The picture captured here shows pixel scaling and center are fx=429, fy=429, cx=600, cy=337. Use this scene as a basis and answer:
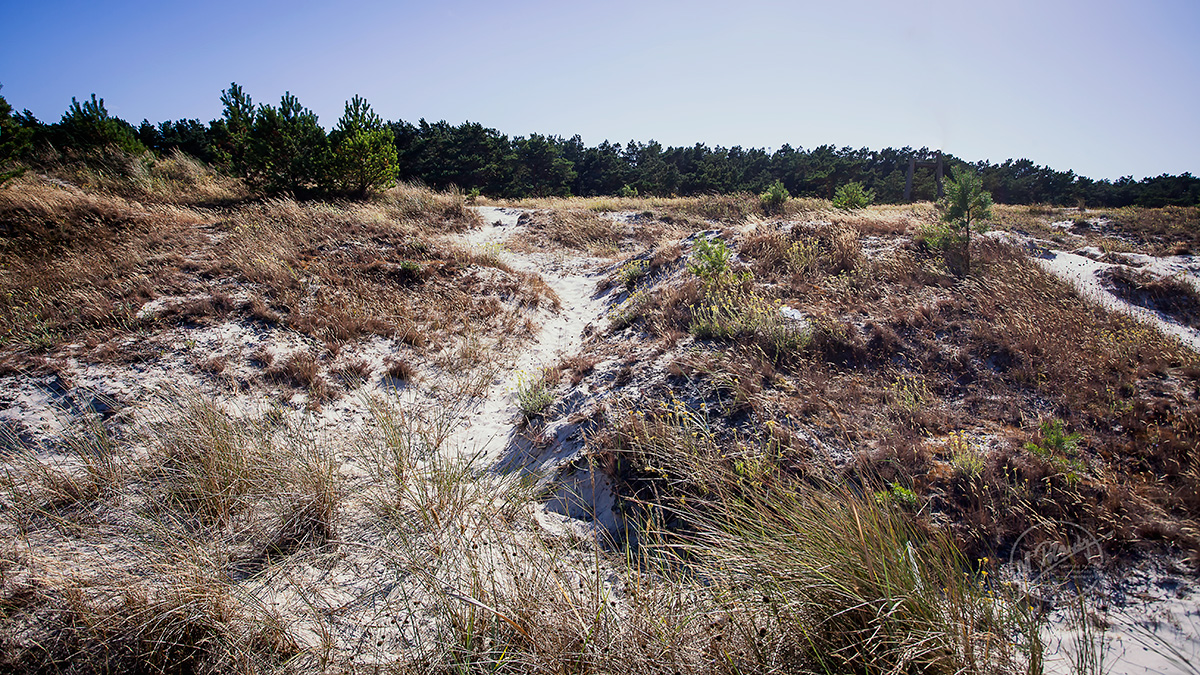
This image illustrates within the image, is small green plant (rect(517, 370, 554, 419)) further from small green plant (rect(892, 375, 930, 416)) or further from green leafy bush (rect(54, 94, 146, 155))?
green leafy bush (rect(54, 94, 146, 155))

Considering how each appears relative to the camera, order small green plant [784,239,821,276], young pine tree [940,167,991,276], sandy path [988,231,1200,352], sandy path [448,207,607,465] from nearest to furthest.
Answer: sandy path [448,207,607,465] < sandy path [988,231,1200,352] < young pine tree [940,167,991,276] < small green plant [784,239,821,276]

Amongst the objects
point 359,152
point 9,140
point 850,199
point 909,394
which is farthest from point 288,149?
point 850,199

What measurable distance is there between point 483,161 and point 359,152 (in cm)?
2140

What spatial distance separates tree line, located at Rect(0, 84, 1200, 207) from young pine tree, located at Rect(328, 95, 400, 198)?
3cm

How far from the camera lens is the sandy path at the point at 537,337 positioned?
5090 mm

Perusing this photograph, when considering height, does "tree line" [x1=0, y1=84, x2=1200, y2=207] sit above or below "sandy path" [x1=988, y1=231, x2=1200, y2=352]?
above

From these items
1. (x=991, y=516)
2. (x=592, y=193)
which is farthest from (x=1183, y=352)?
(x=592, y=193)

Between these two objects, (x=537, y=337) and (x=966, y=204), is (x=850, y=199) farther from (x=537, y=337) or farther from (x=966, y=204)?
(x=537, y=337)

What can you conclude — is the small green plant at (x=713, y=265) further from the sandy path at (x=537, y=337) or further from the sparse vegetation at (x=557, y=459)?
the sandy path at (x=537, y=337)

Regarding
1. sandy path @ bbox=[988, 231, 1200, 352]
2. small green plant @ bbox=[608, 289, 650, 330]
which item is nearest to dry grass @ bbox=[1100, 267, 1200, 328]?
sandy path @ bbox=[988, 231, 1200, 352]

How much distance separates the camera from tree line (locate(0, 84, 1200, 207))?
11984 millimetres

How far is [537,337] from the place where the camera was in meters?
7.92

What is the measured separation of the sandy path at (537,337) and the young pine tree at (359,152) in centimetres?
323

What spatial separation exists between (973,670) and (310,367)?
6.55 meters
